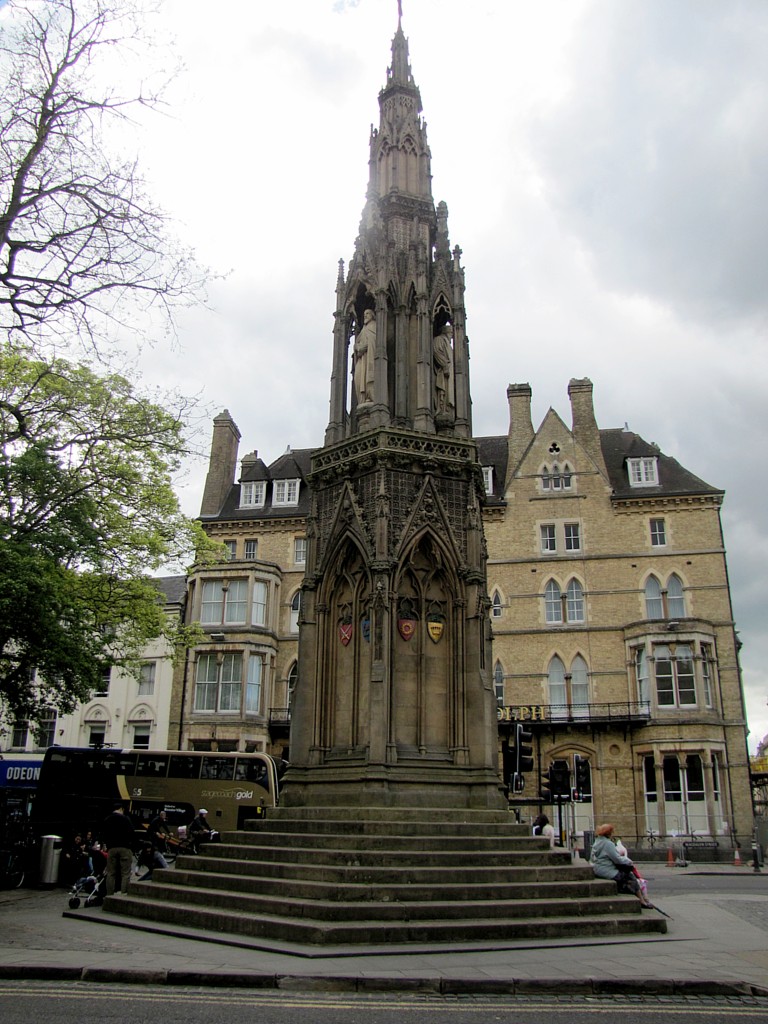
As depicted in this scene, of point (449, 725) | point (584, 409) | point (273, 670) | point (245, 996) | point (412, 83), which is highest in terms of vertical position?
point (584, 409)

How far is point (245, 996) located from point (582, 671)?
3403cm

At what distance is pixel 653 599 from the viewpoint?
40281mm

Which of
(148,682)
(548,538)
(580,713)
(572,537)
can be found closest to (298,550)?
(148,682)

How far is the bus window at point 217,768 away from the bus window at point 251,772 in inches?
9.4

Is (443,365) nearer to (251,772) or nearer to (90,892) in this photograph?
(90,892)

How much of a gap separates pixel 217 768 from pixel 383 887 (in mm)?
19643

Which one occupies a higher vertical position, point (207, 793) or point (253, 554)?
point (253, 554)

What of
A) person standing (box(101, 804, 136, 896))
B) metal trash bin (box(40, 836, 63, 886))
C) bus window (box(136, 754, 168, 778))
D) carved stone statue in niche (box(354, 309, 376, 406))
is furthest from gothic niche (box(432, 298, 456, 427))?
bus window (box(136, 754, 168, 778))

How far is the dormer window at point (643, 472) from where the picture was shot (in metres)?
42.6

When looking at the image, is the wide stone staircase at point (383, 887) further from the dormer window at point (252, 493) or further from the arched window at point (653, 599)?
the dormer window at point (252, 493)

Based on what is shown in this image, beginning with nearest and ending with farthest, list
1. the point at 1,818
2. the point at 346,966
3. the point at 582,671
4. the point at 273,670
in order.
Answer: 1. the point at 346,966
2. the point at 1,818
3. the point at 582,671
4. the point at 273,670

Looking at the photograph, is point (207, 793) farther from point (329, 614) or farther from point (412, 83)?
point (412, 83)

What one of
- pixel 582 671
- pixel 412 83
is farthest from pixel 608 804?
pixel 412 83

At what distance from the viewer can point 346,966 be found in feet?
28.2
